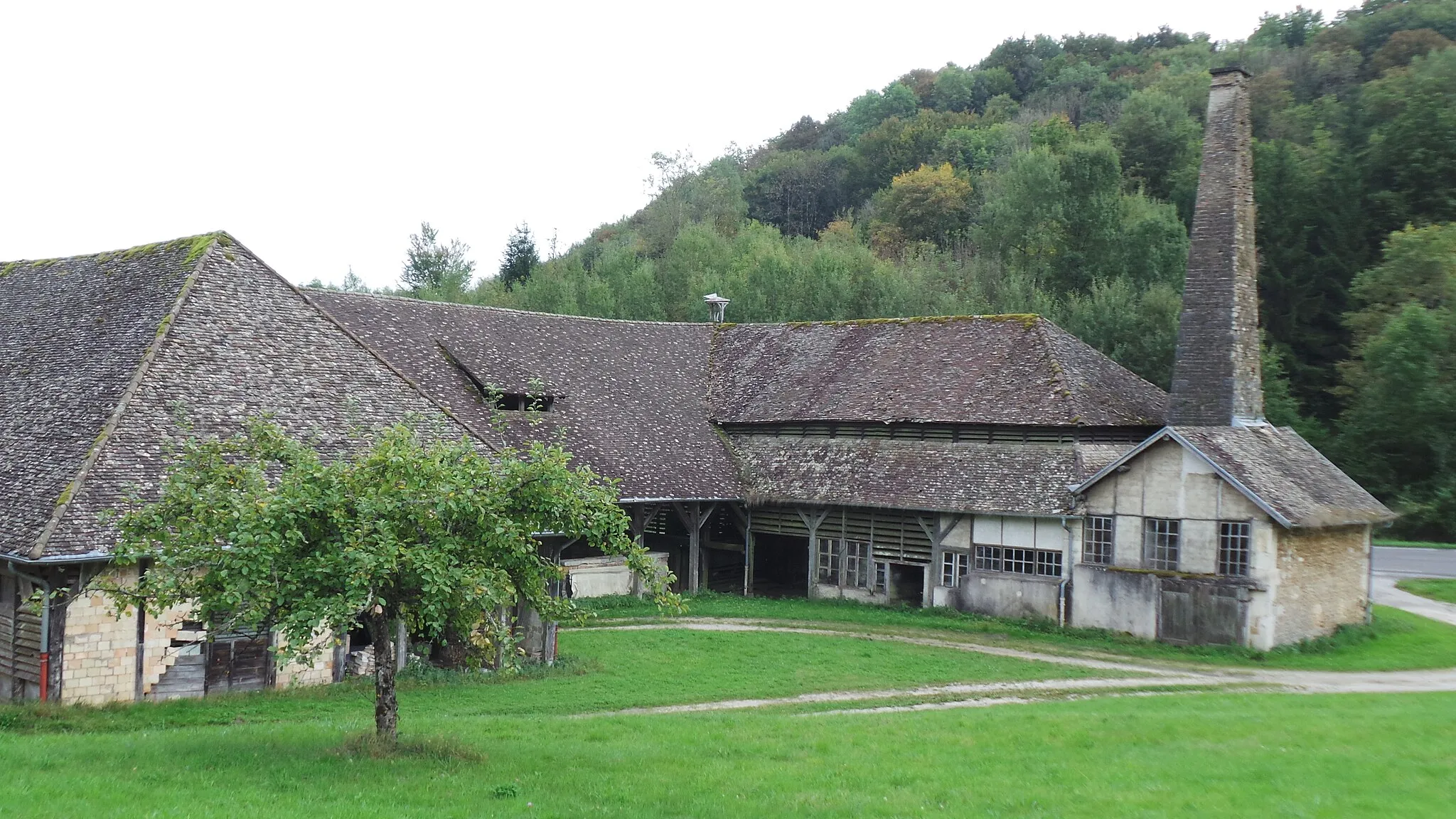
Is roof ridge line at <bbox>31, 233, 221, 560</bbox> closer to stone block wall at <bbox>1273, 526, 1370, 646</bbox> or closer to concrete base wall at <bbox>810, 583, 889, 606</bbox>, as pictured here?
concrete base wall at <bbox>810, 583, 889, 606</bbox>

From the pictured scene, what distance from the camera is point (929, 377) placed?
3334cm

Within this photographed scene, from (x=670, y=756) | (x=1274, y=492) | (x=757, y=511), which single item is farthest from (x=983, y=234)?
(x=670, y=756)

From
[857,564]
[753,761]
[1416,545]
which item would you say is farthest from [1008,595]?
[1416,545]

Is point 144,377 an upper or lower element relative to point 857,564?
upper

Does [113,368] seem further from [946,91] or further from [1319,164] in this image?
[946,91]

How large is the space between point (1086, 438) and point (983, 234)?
30.4 meters

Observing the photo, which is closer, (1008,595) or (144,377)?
(144,377)

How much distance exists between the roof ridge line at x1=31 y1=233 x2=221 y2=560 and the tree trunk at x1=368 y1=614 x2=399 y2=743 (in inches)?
227

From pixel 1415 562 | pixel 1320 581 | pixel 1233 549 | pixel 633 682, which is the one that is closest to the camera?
pixel 633 682

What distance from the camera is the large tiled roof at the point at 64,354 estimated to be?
1823cm

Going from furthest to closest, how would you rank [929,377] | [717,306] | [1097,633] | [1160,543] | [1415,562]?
1. [717,306]
2. [1415,562]
3. [929,377]
4. [1097,633]
5. [1160,543]

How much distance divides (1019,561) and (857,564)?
468 centimetres

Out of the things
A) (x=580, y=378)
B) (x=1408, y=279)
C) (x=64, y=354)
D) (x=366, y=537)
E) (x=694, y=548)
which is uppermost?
(x=1408, y=279)

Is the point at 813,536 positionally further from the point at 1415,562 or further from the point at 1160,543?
the point at 1415,562
